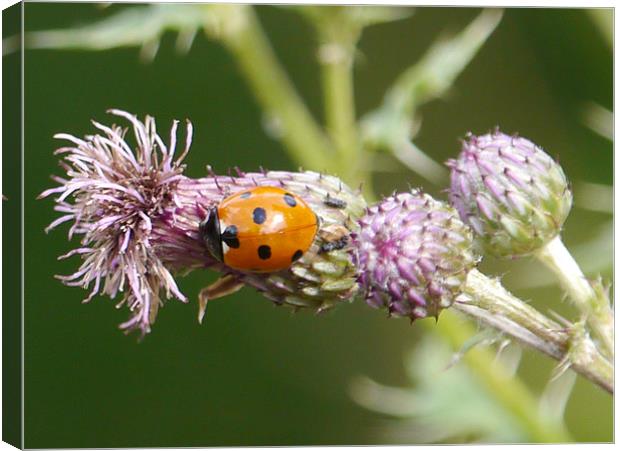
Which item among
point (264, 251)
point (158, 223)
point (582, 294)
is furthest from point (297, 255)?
point (582, 294)

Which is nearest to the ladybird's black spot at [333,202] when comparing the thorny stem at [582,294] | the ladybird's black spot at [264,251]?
the ladybird's black spot at [264,251]

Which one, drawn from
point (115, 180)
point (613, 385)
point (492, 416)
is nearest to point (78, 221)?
point (115, 180)

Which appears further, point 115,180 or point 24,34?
point 24,34

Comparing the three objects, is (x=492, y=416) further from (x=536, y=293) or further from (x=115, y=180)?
(x=115, y=180)

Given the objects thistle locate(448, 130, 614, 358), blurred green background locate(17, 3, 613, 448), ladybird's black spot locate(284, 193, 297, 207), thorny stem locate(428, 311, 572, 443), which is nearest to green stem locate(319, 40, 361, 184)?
blurred green background locate(17, 3, 613, 448)

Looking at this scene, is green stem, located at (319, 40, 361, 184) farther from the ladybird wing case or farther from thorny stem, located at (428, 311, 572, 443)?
the ladybird wing case
